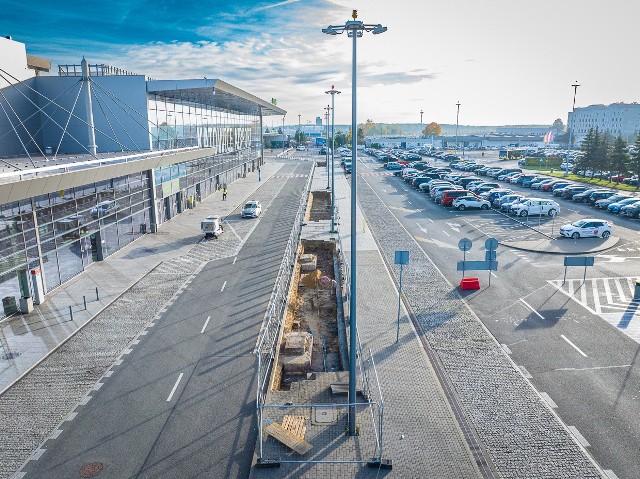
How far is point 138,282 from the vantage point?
23078 millimetres

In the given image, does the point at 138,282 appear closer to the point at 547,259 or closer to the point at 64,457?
the point at 64,457

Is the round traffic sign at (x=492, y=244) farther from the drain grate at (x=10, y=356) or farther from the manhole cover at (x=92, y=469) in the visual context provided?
the drain grate at (x=10, y=356)

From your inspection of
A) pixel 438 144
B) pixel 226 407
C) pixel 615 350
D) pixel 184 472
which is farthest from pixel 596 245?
pixel 438 144

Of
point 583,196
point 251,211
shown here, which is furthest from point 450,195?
point 251,211

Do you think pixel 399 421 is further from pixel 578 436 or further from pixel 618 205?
pixel 618 205

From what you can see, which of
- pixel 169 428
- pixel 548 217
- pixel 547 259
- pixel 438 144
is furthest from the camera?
pixel 438 144

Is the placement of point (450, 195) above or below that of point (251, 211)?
above

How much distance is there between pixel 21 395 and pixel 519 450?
12843mm

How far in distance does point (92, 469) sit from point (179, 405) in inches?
107

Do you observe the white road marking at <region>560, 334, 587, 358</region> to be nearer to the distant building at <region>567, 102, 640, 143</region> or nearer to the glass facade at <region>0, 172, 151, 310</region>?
the glass facade at <region>0, 172, 151, 310</region>

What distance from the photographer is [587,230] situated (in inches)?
1205

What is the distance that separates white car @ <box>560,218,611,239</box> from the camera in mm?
30609

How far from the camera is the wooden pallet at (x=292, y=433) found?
10.7m

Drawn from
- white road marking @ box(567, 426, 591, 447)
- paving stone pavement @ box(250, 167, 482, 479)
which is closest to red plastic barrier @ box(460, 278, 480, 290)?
paving stone pavement @ box(250, 167, 482, 479)
